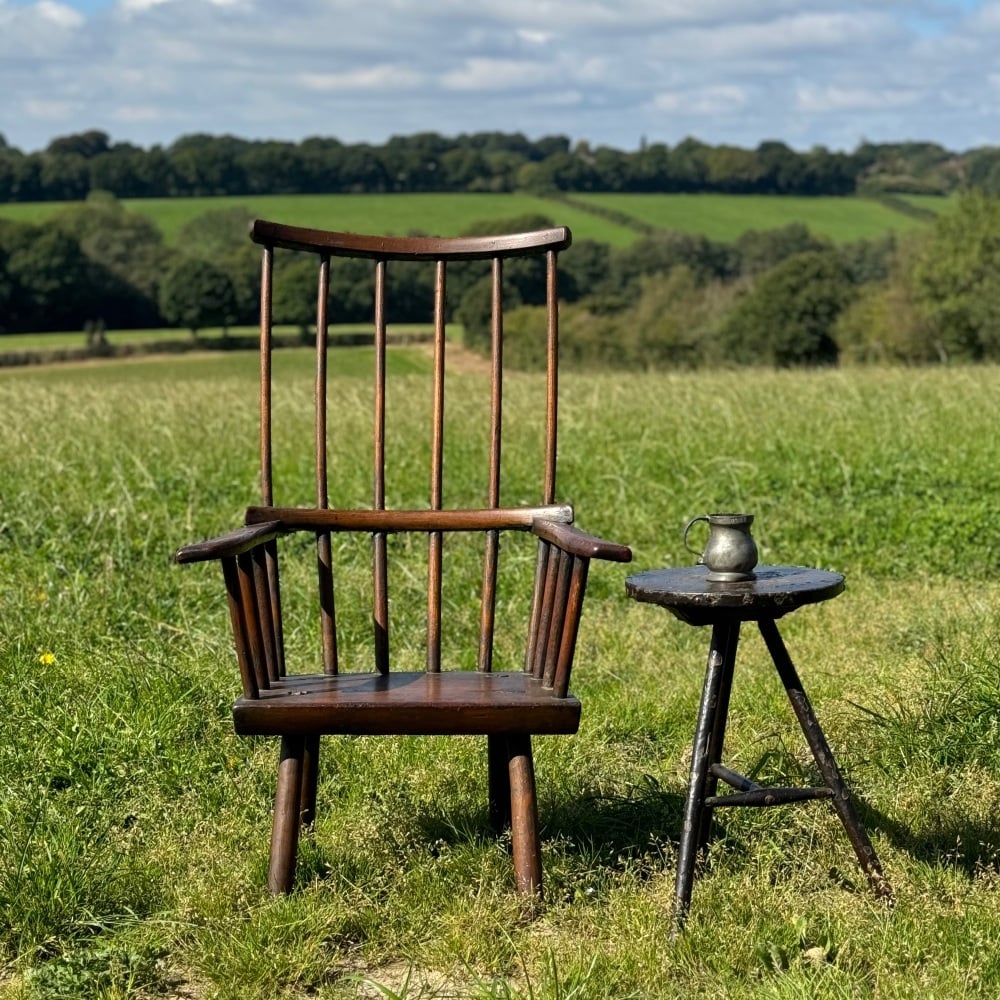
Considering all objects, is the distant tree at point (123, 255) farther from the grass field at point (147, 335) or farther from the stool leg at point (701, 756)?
the stool leg at point (701, 756)

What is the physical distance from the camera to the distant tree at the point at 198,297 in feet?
141

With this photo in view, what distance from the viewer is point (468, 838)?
10.5ft

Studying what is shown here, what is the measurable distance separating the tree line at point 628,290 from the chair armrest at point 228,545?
2371 cm

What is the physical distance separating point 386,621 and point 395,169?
67035 millimetres

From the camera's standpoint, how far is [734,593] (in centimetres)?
264

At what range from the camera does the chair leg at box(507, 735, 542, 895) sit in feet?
9.18

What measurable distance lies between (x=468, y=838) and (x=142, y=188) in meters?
69.4

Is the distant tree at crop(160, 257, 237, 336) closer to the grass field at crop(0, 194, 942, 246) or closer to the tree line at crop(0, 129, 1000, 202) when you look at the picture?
the grass field at crop(0, 194, 942, 246)

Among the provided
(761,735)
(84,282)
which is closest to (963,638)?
(761,735)

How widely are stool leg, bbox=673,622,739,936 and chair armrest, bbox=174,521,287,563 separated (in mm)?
1049

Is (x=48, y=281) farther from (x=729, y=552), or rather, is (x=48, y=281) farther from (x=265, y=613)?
(x=729, y=552)

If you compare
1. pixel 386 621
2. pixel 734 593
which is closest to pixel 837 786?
pixel 734 593

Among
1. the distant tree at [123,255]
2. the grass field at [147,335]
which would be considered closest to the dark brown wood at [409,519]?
the grass field at [147,335]

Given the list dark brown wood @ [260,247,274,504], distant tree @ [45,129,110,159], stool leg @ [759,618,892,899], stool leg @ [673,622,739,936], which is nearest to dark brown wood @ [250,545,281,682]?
dark brown wood @ [260,247,274,504]
